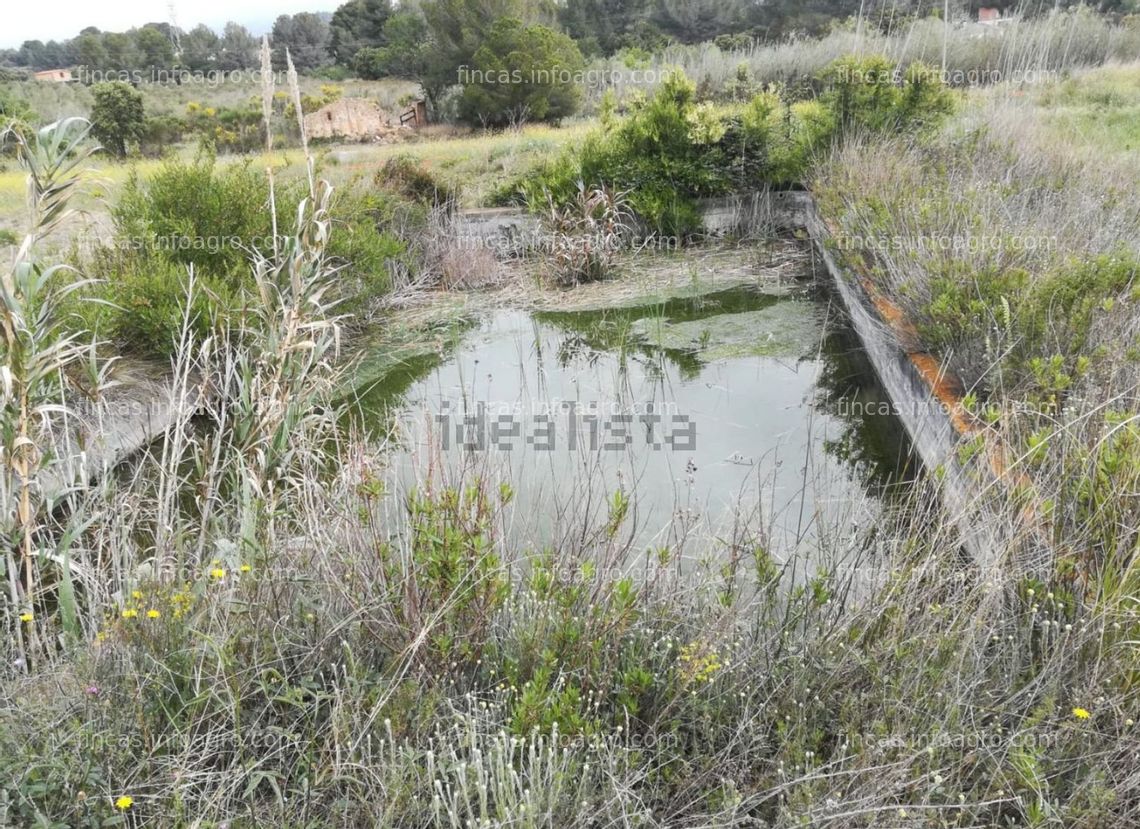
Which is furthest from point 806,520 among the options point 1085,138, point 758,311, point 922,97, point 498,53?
point 498,53

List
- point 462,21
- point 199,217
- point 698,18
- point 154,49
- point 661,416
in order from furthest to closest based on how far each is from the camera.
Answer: point 154,49 < point 698,18 < point 462,21 < point 199,217 < point 661,416

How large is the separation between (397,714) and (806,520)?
2078mm

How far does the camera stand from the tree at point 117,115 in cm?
1853

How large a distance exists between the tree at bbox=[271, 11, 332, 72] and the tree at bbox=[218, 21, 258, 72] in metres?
1.02

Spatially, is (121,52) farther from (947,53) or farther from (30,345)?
(30,345)

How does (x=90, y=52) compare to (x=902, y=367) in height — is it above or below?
above

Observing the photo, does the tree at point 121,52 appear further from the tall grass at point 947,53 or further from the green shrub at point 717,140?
the green shrub at point 717,140

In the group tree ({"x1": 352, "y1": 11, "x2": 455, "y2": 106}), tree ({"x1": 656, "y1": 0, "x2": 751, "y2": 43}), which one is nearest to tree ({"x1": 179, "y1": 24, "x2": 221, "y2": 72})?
tree ({"x1": 352, "y1": 11, "x2": 455, "y2": 106})

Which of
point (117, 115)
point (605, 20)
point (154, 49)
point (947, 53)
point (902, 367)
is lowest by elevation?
point (902, 367)

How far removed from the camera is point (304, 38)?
35.5 meters

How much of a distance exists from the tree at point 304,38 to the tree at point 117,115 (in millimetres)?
14282

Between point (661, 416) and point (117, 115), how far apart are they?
19.5 meters

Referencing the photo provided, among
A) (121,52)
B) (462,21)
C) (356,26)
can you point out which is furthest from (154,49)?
(462,21)

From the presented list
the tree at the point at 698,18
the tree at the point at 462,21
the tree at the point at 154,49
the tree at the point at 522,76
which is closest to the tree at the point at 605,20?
the tree at the point at 698,18
